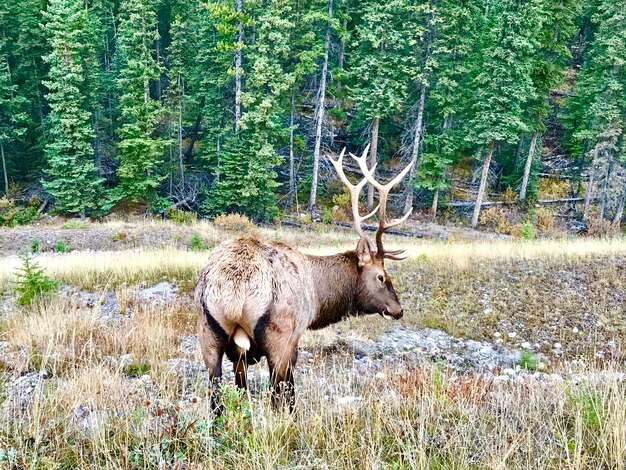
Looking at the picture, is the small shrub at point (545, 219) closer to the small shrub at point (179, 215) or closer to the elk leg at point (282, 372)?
the small shrub at point (179, 215)

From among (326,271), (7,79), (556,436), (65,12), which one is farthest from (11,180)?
(556,436)

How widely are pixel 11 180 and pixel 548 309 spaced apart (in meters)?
32.0

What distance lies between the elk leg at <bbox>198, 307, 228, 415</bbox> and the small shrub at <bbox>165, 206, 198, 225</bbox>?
69.4 ft

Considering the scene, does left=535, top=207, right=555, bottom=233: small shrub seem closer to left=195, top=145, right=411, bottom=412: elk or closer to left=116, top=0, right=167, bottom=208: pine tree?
left=116, top=0, right=167, bottom=208: pine tree

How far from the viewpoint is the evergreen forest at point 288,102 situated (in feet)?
82.0

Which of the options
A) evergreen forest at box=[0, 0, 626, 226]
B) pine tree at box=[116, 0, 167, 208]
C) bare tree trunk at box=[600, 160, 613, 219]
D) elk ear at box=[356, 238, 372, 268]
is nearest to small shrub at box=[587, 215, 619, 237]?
bare tree trunk at box=[600, 160, 613, 219]

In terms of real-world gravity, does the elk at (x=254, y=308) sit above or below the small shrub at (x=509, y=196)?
above

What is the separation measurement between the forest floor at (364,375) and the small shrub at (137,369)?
4cm

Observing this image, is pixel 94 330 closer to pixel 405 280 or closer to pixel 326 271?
pixel 326 271

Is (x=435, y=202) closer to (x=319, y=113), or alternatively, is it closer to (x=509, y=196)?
(x=509, y=196)

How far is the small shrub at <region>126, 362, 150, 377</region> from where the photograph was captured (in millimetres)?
5464

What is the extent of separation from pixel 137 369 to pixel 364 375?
2.80 metres

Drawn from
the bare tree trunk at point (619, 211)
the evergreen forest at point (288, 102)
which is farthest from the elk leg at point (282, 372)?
the bare tree trunk at point (619, 211)

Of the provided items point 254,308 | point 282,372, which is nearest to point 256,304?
point 254,308
